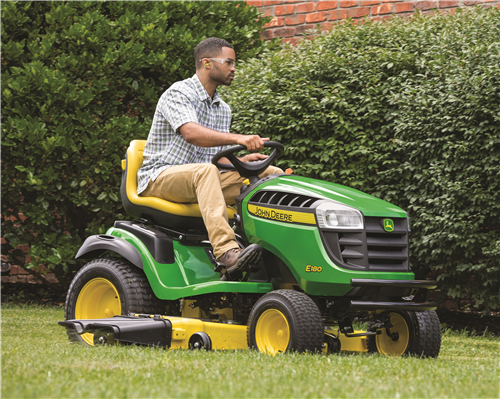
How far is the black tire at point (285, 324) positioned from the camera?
3.69 metres

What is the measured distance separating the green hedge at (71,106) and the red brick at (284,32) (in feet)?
5.62

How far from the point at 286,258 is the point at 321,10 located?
A: 597 centimetres

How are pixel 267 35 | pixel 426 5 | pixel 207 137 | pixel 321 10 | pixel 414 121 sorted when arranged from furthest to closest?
1. pixel 267 35
2. pixel 321 10
3. pixel 426 5
4. pixel 414 121
5. pixel 207 137

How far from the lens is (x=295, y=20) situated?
30.9ft

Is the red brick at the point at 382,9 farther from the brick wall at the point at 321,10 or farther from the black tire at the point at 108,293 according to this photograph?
the black tire at the point at 108,293

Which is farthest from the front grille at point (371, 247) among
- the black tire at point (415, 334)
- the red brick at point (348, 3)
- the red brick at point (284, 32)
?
the red brick at point (284, 32)

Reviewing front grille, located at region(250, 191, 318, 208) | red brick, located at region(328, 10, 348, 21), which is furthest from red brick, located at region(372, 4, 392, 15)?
front grille, located at region(250, 191, 318, 208)

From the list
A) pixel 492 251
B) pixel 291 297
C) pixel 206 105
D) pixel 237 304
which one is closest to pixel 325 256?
pixel 291 297

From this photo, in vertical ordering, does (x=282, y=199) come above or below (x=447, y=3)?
below

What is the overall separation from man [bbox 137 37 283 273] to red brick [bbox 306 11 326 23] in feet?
15.4

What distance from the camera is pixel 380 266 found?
3.91 metres

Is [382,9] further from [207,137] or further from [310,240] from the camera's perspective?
[310,240]

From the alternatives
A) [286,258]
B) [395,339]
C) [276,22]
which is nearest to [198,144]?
[286,258]

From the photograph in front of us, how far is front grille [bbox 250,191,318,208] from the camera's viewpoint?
4027 mm
